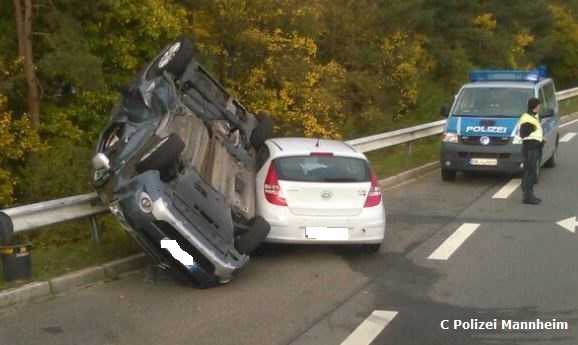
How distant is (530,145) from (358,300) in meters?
7.04

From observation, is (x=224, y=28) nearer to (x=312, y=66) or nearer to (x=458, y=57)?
(x=312, y=66)

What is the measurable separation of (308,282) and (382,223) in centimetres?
150

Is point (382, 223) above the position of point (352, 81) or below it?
above

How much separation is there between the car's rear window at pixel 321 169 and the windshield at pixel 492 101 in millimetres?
7146

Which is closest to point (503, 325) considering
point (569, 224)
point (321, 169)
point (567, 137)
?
point (321, 169)

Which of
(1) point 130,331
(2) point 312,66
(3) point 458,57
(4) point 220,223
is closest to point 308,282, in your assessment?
(4) point 220,223

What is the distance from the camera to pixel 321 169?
1065 centimetres

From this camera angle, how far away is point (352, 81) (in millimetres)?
31266

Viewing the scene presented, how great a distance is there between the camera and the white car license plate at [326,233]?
33.8 ft

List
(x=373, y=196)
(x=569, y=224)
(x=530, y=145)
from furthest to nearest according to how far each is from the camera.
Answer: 1. (x=530, y=145)
2. (x=569, y=224)
3. (x=373, y=196)

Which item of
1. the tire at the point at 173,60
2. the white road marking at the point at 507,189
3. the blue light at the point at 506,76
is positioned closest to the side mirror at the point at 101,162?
the tire at the point at 173,60

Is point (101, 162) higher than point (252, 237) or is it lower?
higher

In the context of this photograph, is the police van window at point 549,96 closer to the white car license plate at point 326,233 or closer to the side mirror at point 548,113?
the side mirror at point 548,113

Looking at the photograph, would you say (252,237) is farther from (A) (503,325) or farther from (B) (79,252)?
(A) (503,325)
